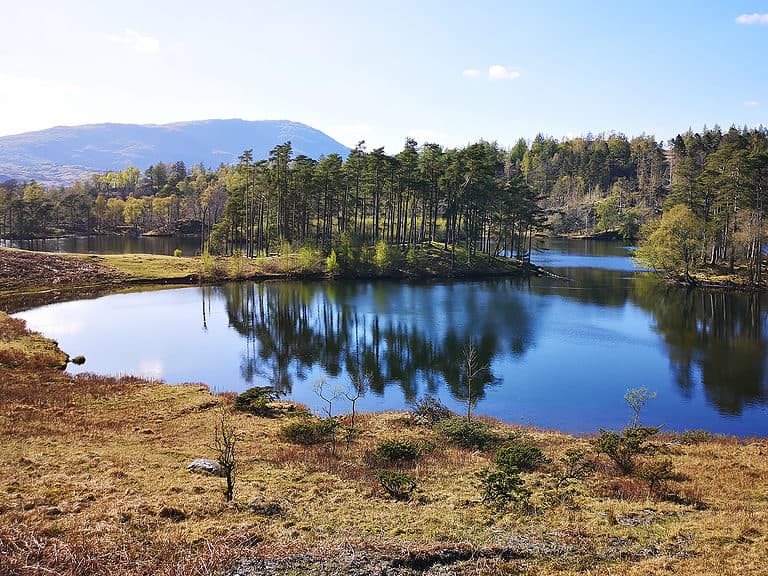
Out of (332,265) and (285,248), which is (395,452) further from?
(285,248)

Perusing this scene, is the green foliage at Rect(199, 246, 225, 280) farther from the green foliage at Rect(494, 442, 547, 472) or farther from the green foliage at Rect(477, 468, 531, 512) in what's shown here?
the green foliage at Rect(477, 468, 531, 512)

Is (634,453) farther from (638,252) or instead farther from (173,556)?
(638,252)

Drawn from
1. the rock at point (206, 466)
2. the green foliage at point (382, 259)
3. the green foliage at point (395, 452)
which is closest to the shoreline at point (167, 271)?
the green foliage at point (382, 259)

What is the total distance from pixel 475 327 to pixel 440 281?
30408 mm

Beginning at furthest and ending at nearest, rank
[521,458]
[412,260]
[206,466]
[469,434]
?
1. [412,260]
2. [469,434]
3. [521,458]
4. [206,466]

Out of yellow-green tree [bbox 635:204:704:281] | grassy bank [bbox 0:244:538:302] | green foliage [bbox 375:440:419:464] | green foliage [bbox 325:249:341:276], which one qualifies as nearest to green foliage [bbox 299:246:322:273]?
grassy bank [bbox 0:244:538:302]

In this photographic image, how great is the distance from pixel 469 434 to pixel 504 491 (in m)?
7.76

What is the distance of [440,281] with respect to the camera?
77.4m

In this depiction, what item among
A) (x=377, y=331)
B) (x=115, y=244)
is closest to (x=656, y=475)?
(x=377, y=331)

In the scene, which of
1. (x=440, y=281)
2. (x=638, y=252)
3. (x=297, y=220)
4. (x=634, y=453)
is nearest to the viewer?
(x=634, y=453)

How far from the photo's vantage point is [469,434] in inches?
885

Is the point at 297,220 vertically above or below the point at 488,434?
above

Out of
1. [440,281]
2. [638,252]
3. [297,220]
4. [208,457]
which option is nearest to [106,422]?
[208,457]

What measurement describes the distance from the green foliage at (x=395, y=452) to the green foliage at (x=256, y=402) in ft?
29.4
